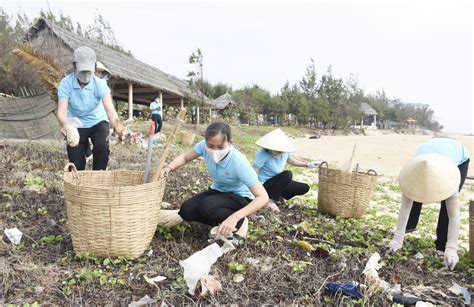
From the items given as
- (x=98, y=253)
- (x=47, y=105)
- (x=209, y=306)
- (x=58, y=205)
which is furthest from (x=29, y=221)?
(x=47, y=105)

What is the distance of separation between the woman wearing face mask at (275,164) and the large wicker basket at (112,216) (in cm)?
175

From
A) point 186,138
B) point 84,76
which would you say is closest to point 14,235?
point 84,76

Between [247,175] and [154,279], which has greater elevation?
[247,175]

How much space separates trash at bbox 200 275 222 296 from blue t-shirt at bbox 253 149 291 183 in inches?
83.3

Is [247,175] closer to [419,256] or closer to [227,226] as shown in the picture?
[227,226]

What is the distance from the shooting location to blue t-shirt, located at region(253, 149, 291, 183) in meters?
4.04

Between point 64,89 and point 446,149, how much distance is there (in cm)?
318

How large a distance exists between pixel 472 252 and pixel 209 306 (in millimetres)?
2126

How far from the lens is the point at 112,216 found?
87.5 inches

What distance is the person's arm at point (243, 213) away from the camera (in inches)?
97.3

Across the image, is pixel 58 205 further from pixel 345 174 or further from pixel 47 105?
pixel 47 105

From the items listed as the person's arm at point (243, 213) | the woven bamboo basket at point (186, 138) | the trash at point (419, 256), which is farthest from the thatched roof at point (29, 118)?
the trash at point (419, 256)

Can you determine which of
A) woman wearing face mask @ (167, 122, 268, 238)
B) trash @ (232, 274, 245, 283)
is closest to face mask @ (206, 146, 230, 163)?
woman wearing face mask @ (167, 122, 268, 238)

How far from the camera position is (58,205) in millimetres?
3463
